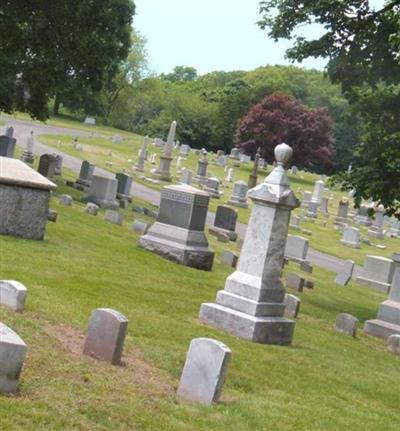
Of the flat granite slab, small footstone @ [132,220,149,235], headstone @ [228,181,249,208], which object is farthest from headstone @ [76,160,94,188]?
the flat granite slab

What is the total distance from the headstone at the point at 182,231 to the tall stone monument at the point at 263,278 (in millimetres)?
5628

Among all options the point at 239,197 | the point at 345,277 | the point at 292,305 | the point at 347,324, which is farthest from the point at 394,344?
the point at 239,197

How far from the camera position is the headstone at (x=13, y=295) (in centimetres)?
809

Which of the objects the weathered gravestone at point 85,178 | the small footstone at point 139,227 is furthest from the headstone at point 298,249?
the weathered gravestone at point 85,178

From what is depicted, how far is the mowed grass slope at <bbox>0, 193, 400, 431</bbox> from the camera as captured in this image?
6039mm

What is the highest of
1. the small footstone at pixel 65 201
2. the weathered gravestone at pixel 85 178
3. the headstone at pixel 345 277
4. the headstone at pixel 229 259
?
the weathered gravestone at pixel 85 178

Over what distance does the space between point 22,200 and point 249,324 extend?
5.18 m

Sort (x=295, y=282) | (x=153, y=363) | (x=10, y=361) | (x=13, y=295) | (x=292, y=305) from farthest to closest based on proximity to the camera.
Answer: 1. (x=295, y=282)
2. (x=292, y=305)
3. (x=13, y=295)
4. (x=153, y=363)
5. (x=10, y=361)

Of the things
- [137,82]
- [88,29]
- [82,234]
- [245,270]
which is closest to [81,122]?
[137,82]

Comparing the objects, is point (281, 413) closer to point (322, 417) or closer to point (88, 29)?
point (322, 417)

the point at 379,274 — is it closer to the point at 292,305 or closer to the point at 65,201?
the point at 65,201

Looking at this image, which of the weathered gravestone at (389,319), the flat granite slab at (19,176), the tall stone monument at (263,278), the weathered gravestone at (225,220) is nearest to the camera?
the tall stone monument at (263,278)

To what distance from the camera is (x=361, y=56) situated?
57.6 ft

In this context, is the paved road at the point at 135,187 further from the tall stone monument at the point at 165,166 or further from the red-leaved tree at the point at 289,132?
the red-leaved tree at the point at 289,132
